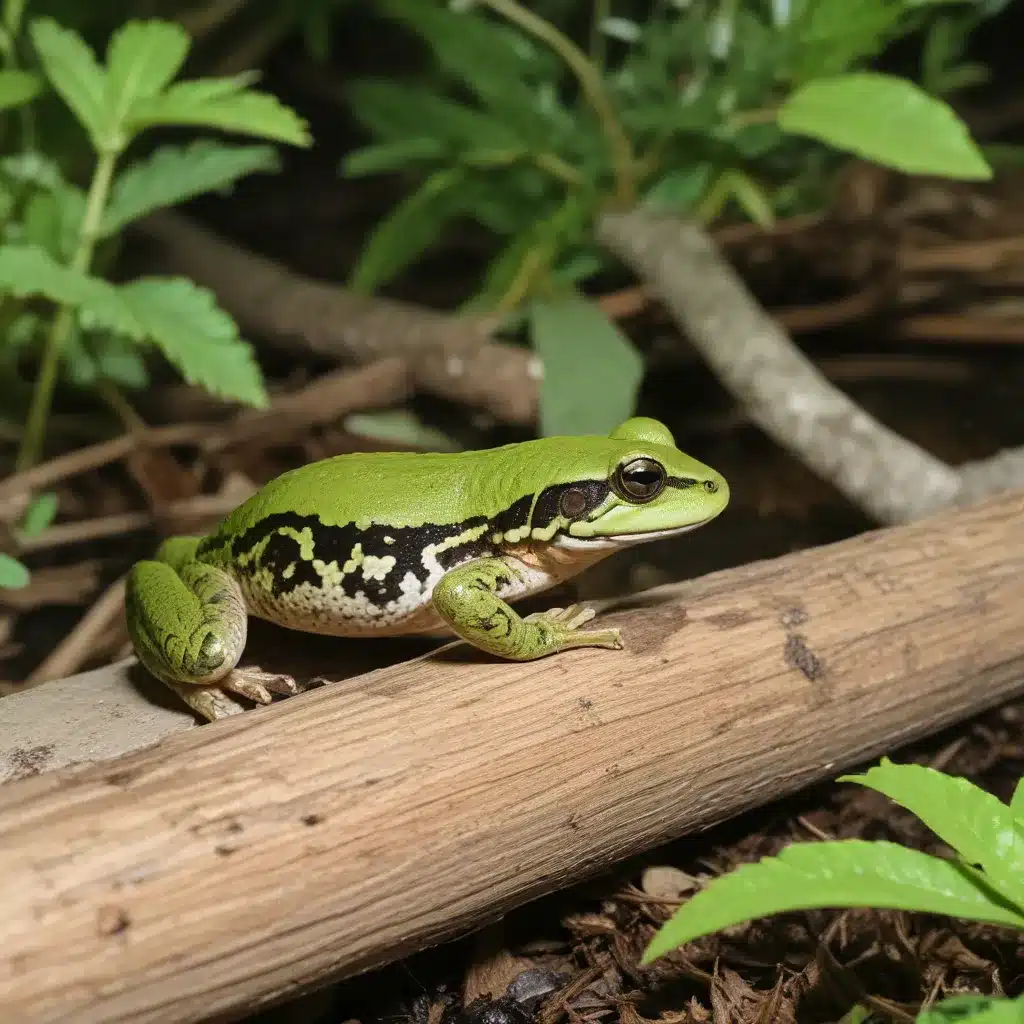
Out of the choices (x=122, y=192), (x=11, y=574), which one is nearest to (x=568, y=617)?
(x=11, y=574)

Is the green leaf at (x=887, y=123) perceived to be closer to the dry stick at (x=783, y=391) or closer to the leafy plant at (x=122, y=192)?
the dry stick at (x=783, y=391)

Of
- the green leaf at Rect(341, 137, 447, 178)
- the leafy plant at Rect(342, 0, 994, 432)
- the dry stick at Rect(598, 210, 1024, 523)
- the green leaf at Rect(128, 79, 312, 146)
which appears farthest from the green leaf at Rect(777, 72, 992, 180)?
the green leaf at Rect(128, 79, 312, 146)

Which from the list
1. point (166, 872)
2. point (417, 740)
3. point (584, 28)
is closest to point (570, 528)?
point (417, 740)

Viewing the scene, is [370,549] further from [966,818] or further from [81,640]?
[966,818]

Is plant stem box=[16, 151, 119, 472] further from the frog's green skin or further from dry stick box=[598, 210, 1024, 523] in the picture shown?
dry stick box=[598, 210, 1024, 523]

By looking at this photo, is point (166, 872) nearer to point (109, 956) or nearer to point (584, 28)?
point (109, 956)
